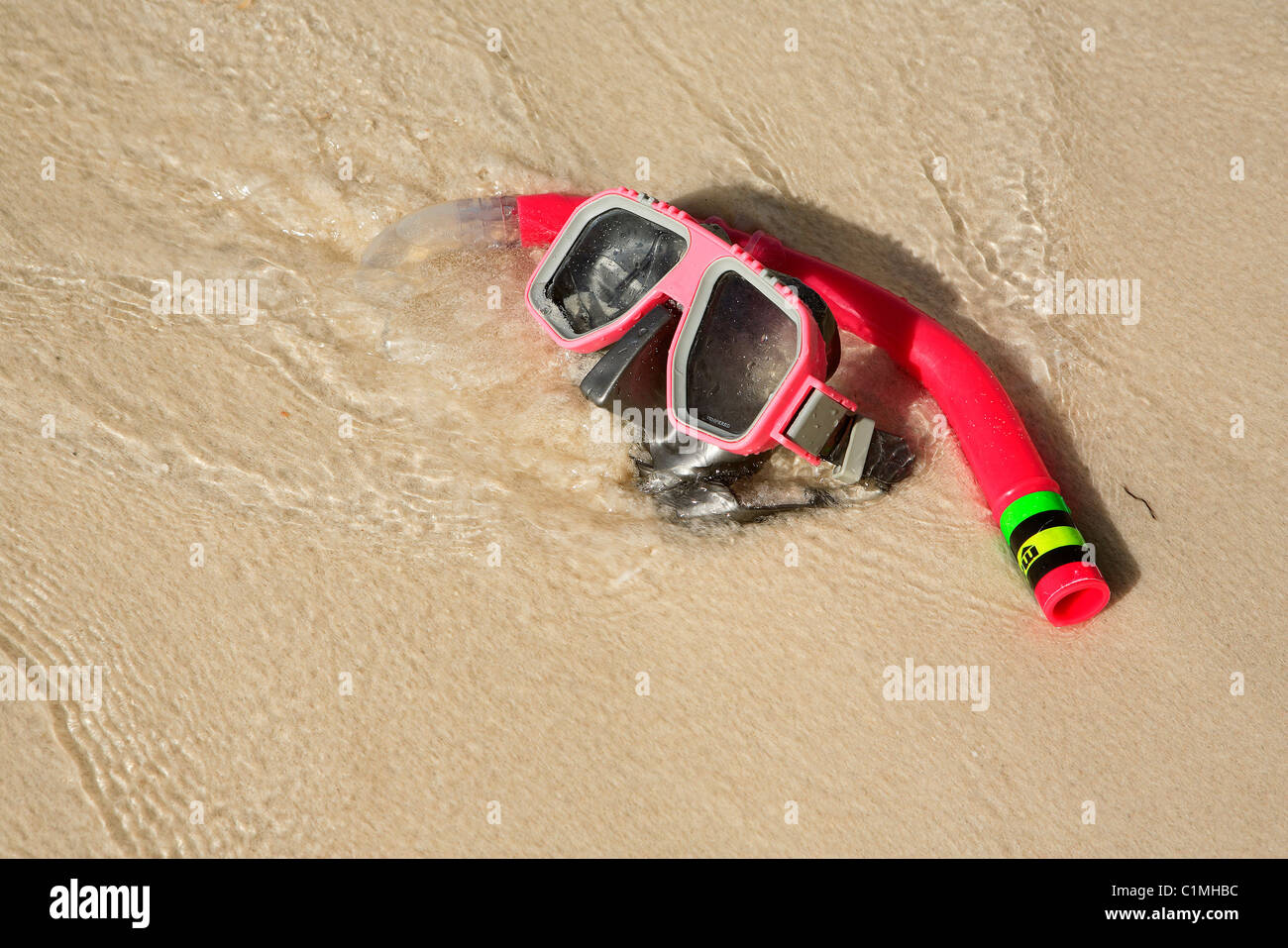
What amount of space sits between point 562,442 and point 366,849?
1.19 m

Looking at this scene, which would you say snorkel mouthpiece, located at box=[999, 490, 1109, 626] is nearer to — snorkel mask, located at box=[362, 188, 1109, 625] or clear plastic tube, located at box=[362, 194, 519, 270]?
snorkel mask, located at box=[362, 188, 1109, 625]

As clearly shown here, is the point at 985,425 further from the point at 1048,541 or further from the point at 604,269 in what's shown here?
Answer: the point at 604,269

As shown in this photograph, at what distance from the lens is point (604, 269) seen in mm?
2732

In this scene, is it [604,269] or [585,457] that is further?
[585,457]

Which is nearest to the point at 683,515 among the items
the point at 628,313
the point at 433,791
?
the point at 628,313

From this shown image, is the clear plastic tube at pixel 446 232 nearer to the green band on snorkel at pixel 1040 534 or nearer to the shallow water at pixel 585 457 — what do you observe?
the shallow water at pixel 585 457

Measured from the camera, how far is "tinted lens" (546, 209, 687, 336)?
270cm

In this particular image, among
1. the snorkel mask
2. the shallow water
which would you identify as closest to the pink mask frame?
the snorkel mask

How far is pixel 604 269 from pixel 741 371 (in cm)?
48

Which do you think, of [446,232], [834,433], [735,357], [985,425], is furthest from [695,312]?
[446,232]

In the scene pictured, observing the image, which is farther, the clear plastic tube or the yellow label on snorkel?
the clear plastic tube

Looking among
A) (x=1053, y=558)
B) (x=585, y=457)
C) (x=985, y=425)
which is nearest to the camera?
(x=1053, y=558)

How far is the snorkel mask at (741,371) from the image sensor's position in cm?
252

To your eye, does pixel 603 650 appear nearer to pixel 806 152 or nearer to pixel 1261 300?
pixel 806 152
